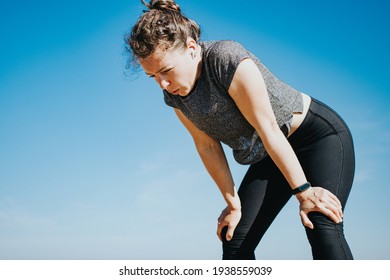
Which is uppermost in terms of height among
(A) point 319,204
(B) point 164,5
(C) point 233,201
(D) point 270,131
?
(B) point 164,5

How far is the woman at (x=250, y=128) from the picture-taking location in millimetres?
2463

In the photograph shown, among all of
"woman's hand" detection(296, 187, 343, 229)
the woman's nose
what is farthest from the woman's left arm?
the woman's nose

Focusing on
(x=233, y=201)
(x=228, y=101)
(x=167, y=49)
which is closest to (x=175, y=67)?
(x=167, y=49)

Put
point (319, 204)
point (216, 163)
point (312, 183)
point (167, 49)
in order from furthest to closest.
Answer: point (216, 163), point (312, 183), point (167, 49), point (319, 204)

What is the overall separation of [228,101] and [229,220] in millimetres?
955

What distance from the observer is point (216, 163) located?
10.5 ft

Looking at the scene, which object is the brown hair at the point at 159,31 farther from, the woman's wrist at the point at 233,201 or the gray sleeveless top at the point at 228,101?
the woman's wrist at the point at 233,201

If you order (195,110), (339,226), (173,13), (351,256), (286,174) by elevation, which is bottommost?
(351,256)

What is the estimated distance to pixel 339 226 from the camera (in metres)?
2.39

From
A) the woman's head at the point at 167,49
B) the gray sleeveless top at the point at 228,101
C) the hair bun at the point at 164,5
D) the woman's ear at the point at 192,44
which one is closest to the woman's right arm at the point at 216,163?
the gray sleeveless top at the point at 228,101

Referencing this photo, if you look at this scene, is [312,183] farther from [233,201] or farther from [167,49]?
[167,49]
